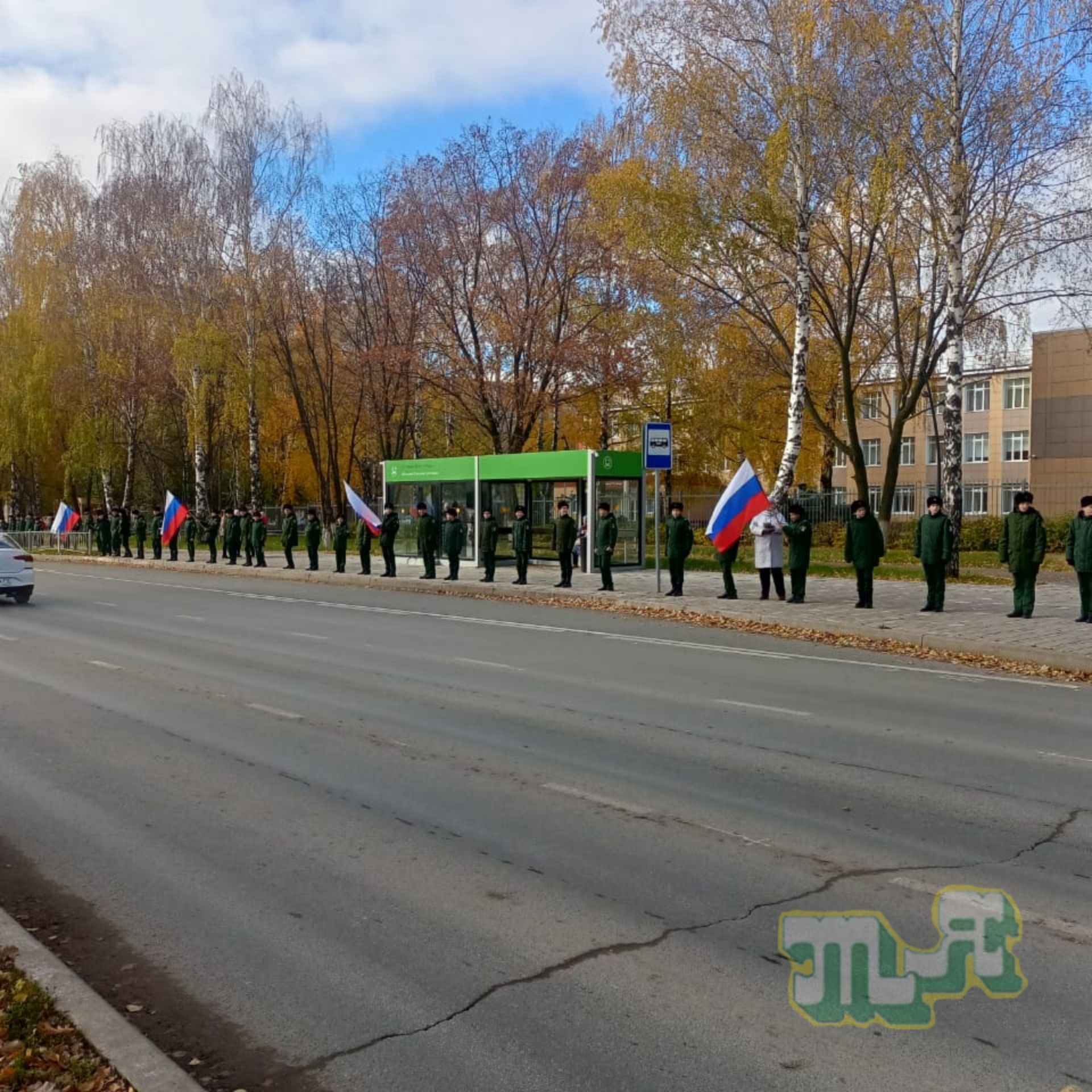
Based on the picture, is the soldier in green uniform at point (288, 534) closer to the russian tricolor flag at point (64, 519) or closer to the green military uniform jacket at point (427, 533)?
the green military uniform jacket at point (427, 533)

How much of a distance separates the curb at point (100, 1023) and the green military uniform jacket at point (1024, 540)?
45.7 feet

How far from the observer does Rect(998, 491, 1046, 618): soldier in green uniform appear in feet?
48.9

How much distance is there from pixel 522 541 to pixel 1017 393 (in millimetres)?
51948

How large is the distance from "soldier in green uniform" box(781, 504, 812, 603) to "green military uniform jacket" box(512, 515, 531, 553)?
6.18 m

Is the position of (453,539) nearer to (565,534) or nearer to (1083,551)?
(565,534)

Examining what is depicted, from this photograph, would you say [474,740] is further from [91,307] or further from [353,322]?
[91,307]

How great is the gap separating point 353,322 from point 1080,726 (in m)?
37.7

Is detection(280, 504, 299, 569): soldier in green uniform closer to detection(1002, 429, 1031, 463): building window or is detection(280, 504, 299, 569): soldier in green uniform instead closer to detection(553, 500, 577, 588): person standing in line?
detection(553, 500, 577, 588): person standing in line

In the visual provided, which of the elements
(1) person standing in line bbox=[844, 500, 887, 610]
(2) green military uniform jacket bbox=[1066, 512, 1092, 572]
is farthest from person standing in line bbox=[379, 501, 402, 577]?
(2) green military uniform jacket bbox=[1066, 512, 1092, 572]

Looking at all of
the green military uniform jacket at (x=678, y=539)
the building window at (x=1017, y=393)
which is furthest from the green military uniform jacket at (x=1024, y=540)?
the building window at (x=1017, y=393)

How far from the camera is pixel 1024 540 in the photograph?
14938mm

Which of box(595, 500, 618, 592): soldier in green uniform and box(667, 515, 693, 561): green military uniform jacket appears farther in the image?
box(595, 500, 618, 592): soldier in green uniform

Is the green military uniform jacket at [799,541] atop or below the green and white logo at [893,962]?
atop

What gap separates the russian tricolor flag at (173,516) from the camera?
111 ft
